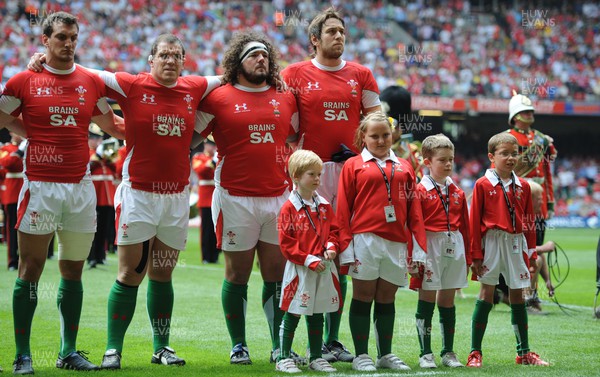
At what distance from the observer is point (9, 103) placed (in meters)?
6.36

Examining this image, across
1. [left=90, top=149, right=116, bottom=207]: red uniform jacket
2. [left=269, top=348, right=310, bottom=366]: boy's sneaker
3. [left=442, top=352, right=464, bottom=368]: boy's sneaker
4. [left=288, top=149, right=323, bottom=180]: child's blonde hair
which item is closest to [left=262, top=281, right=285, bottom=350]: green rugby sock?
[left=269, top=348, right=310, bottom=366]: boy's sneaker

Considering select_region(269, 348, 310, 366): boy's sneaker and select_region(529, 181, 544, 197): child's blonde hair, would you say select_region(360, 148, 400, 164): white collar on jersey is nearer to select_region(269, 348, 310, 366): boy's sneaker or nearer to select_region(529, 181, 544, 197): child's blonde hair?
select_region(269, 348, 310, 366): boy's sneaker

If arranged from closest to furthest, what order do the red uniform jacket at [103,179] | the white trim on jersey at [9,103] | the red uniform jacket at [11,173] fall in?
the white trim on jersey at [9,103]
the red uniform jacket at [11,173]
the red uniform jacket at [103,179]

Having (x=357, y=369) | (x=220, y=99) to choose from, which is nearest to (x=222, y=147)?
(x=220, y=99)

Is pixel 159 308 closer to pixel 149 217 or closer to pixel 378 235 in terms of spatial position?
pixel 149 217

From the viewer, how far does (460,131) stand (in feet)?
127

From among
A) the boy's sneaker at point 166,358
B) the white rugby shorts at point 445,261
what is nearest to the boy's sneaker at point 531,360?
the white rugby shorts at point 445,261

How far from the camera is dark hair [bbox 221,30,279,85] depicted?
22.9 ft

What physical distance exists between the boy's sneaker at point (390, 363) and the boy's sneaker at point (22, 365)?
8.43ft

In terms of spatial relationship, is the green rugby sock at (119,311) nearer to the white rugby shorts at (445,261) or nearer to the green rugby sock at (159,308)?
the green rugby sock at (159,308)

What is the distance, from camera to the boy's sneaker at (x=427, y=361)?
6648 millimetres

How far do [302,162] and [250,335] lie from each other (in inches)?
105

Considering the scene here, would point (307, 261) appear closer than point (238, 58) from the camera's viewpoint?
Yes

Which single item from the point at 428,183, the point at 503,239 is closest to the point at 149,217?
the point at 428,183
